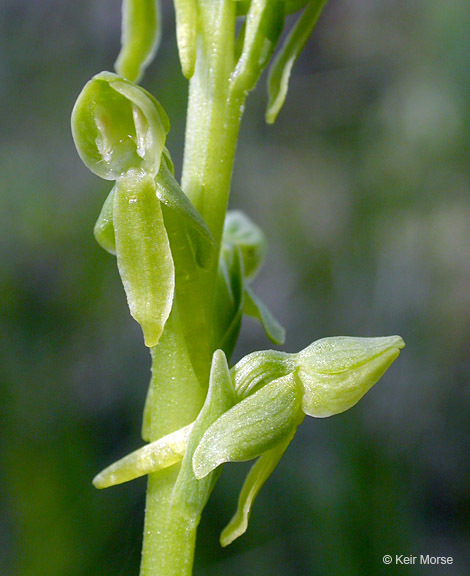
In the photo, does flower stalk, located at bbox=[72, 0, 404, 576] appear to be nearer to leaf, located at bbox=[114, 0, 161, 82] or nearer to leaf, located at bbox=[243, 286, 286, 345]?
leaf, located at bbox=[243, 286, 286, 345]

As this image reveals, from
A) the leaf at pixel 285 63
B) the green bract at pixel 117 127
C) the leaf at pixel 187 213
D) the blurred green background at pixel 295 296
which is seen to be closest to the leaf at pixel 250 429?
the leaf at pixel 187 213

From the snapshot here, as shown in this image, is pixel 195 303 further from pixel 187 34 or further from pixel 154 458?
pixel 187 34

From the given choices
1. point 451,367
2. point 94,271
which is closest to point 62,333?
point 94,271

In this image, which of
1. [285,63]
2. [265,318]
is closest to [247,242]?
[265,318]
